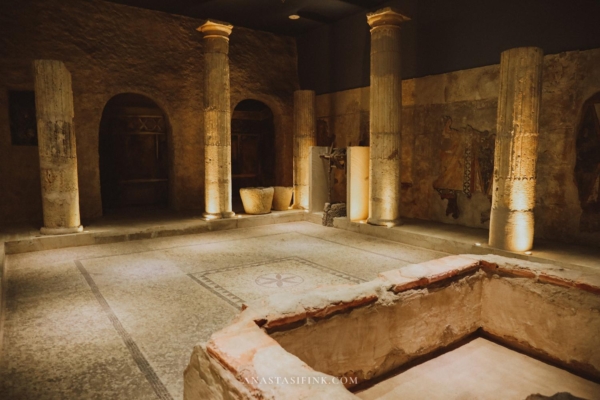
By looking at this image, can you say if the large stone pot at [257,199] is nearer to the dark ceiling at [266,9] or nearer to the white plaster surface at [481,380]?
the dark ceiling at [266,9]

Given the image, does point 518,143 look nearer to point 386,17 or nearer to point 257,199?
point 386,17

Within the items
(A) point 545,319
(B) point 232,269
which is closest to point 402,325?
(A) point 545,319

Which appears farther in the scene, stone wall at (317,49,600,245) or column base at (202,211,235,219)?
column base at (202,211,235,219)

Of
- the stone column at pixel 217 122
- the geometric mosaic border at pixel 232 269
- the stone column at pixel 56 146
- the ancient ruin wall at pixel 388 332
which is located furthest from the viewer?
the stone column at pixel 217 122

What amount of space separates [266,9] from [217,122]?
118 inches

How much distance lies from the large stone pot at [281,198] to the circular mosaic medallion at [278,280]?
15.5 ft

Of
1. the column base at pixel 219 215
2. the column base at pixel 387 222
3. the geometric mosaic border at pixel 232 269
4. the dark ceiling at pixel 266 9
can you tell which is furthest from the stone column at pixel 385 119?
the column base at pixel 219 215

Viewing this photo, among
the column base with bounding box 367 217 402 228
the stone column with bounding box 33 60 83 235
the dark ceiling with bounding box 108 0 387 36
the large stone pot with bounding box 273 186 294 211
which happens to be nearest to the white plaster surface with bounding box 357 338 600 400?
the column base with bounding box 367 217 402 228

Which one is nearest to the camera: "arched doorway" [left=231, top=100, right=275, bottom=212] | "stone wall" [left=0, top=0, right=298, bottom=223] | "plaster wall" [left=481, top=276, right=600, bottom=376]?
"plaster wall" [left=481, top=276, right=600, bottom=376]

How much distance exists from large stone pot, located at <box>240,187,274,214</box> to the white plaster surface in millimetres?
6481

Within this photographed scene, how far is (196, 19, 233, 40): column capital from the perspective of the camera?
8.60 m

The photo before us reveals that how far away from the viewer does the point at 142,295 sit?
478cm

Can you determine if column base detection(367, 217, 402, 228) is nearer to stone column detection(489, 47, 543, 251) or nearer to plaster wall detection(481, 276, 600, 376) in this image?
stone column detection(489, 47, 543, 251)

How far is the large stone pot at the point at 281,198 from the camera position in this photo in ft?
33.2
